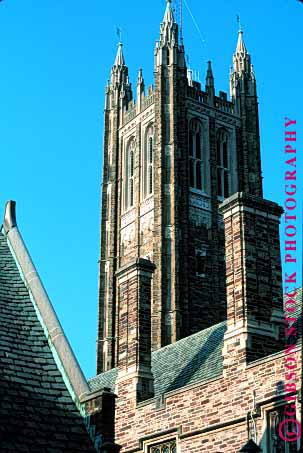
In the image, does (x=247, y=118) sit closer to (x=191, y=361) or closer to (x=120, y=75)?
(x=120, y=75)

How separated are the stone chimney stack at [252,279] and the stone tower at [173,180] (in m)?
29.3

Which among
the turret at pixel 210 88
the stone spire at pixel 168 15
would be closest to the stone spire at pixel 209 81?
the turret at pixel 210 88

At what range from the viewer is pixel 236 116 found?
5675 cm

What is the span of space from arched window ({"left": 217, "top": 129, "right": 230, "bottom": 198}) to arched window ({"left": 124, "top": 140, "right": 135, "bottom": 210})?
547cm

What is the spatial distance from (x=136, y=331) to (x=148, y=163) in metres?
36.7

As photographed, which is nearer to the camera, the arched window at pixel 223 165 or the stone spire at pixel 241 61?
the arched window at pixel 223 165

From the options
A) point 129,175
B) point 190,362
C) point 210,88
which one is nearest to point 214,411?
point 190,362

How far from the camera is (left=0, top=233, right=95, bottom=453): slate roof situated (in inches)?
292

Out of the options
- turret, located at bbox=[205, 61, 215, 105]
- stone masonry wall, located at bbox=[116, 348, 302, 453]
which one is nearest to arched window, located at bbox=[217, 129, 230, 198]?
turret, located at bbox=[205, 61, 215, 105]

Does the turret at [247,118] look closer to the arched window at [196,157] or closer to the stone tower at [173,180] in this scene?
the stone tower at [173,180]

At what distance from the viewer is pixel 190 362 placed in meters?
17.8

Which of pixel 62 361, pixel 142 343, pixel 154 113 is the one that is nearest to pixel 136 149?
pixel 154 113

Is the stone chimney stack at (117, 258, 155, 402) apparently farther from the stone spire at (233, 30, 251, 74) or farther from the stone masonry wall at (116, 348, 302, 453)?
the stone spire at (233, 30, 251, 74)

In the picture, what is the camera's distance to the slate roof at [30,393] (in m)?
7.42
